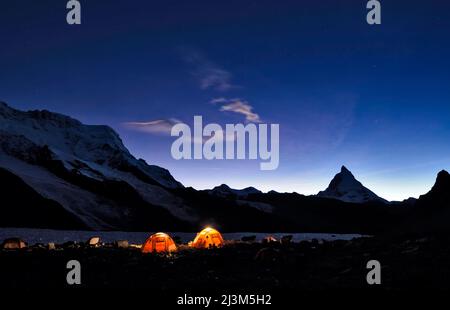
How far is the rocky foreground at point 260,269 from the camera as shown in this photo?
14.9m

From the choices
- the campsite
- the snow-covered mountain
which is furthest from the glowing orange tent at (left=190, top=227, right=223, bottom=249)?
the snow-covered mountain

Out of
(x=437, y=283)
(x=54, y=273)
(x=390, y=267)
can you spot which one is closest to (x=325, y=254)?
(x=390, y=267)

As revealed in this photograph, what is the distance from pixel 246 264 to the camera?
70.0ft

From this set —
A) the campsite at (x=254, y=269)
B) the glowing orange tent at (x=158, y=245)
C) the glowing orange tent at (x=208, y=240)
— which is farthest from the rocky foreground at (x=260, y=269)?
the glowing orange tent at (x=208, y=240)

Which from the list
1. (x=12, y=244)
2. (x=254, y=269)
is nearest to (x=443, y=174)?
(x=254, y=269)

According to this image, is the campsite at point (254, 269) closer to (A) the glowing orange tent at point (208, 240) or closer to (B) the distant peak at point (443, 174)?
(A) the glowing orange tent at point (208, 240)

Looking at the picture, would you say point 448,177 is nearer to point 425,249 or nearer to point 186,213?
point 425,249

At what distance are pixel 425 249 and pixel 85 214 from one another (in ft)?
461

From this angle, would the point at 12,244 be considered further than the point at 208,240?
No

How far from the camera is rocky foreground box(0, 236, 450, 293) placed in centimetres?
1495

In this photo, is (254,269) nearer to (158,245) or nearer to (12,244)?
(158,245)

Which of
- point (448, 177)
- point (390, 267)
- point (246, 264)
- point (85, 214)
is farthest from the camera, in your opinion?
point (85, 214)

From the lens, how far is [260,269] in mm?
19594

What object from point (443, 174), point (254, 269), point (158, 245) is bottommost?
point (254, 269)
